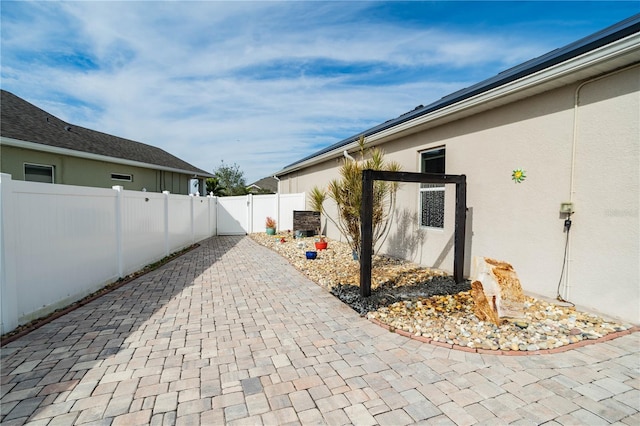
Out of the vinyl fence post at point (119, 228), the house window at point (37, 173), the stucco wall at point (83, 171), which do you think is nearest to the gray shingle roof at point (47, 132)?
the stucco wall at point (83, 171)

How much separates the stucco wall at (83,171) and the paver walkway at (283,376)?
295 inches

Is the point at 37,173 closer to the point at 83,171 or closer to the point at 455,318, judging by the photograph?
the point at 83,171

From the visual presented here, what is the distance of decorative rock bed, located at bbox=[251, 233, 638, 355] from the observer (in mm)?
3143

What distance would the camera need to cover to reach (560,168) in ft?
13.4

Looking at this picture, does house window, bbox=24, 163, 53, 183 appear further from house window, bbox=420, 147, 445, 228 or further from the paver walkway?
house window, bbox=420, 147, 445, 228

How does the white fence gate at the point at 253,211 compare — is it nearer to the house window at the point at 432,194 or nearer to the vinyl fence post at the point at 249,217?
the vinyl fence post at the point at 249,217

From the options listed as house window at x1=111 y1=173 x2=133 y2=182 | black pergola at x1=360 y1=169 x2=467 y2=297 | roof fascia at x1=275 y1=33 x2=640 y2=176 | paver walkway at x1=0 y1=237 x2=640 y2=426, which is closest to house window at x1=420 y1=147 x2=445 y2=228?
roof fascia at x1=275 y1=33 x2=640 y2=176

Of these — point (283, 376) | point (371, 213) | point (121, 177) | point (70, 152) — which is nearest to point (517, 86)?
point (371, 213)

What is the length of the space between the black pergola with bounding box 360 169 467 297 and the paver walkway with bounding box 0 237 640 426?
2.74ft

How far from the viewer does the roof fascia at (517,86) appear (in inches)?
128

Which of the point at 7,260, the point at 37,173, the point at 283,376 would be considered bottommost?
the point at 283,376

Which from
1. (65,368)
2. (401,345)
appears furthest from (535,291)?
(65,368)

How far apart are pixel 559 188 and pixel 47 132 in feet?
44.8

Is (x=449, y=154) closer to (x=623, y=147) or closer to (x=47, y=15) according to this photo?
(x=623, y=147)
